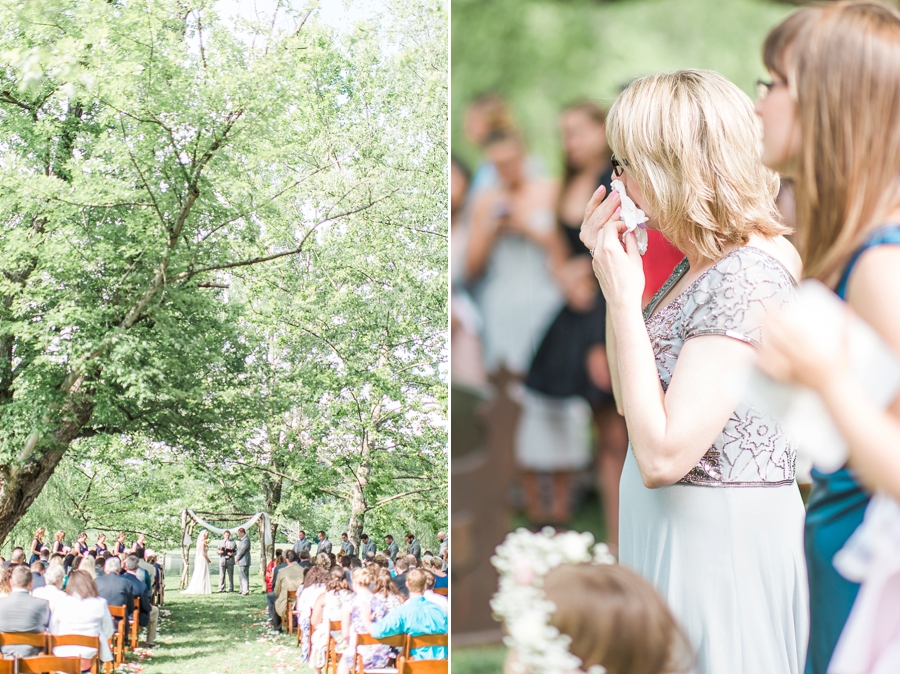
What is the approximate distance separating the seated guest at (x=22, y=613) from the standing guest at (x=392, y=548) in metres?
2.28

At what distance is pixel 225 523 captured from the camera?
6.48 meters

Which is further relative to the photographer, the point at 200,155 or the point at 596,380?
the point at 200,155

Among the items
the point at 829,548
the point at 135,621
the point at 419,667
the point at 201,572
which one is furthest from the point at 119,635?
the point at 829,548

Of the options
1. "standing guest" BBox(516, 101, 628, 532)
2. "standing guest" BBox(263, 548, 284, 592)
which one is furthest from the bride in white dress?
"standing guest" BBox(516, 101, 628, 532)

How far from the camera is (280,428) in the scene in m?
6.54

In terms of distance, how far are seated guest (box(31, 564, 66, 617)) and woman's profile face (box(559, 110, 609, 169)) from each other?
4.06 metres

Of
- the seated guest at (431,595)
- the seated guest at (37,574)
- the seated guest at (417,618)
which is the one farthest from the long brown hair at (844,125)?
the seated guest at (37,574)

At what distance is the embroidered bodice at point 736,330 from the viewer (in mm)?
1177

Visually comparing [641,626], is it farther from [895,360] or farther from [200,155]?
[200,155]

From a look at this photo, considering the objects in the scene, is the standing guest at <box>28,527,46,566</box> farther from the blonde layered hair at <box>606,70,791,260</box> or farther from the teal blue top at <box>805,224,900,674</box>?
the teal blue top at <box>805,224,900,674</box>

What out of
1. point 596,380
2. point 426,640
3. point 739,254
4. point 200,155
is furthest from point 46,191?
point 739,254

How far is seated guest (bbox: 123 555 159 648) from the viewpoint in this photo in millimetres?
6164

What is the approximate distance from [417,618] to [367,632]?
523 mm

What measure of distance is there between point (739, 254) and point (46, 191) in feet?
19.3
